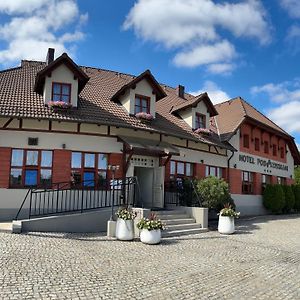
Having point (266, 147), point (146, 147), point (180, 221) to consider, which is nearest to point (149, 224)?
point (180, 221)

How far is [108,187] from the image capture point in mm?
15648

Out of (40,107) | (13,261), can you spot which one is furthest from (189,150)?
(13,261)

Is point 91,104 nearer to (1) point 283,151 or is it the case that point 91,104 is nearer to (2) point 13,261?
(2) point 13,261

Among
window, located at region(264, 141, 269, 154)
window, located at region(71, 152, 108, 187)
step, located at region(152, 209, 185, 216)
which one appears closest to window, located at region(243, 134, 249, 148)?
window, located at region(264, 141, 269, 154)

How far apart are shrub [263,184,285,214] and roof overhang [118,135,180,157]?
37.0ft

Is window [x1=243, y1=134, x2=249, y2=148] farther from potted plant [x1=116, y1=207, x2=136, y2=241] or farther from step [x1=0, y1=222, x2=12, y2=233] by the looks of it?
step [x1=0, y1=222, x2=12, y2=233]

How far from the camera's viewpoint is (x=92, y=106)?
53.8 feet

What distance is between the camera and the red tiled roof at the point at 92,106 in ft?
47.7

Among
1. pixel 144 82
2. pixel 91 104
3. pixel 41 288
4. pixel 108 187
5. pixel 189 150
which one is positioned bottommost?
pixel 41 288

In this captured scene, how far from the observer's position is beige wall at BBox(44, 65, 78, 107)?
15383 millimetres

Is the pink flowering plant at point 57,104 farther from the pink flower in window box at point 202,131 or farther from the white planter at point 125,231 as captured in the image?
the pink flower in window box at point 202,131

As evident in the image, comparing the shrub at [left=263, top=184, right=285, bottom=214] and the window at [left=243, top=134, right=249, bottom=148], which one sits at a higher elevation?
the window at [left=243, top=134, right=249, bottom=148]

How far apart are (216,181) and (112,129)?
5.45m

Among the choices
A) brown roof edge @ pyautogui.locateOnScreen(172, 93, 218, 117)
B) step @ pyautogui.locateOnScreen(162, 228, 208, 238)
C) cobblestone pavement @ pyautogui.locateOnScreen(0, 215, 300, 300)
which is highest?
Result: brown roof edge @ pyautogui.locateOnScreen(172, 93, 218, 117)
